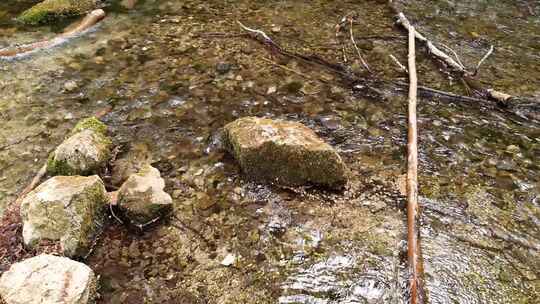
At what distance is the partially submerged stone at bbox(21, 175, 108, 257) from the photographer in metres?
4.52

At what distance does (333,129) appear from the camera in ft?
21.9

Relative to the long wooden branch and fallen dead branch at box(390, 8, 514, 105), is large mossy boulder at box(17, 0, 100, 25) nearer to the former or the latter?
fallen dead branch at box(390, 8, 514, 105)

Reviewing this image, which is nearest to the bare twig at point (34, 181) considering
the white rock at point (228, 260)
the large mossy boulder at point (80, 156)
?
the large mossy boulder at point (80, 156)

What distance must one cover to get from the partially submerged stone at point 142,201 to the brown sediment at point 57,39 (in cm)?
537

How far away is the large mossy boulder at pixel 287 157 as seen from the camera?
5.36m

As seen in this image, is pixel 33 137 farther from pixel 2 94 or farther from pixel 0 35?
pixel 0 35

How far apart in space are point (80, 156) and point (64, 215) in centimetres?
115

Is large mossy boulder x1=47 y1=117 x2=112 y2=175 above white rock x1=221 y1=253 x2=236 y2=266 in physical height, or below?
above

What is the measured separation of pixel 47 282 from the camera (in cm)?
382

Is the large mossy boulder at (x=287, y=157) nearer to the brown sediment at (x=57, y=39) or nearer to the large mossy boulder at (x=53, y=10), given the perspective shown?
the brown sediment at (x=57, y=39)

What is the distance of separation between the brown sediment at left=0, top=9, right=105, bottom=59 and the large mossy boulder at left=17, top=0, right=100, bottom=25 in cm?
48

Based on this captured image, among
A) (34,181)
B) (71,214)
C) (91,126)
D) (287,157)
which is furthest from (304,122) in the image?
(34,181)

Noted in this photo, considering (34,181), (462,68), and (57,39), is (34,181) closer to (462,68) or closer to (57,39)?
(57,39)

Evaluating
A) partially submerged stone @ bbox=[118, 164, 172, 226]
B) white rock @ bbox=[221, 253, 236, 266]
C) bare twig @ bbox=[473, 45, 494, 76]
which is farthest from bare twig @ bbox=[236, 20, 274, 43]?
white rock @ bbox=[221, 253, 236, 266]
